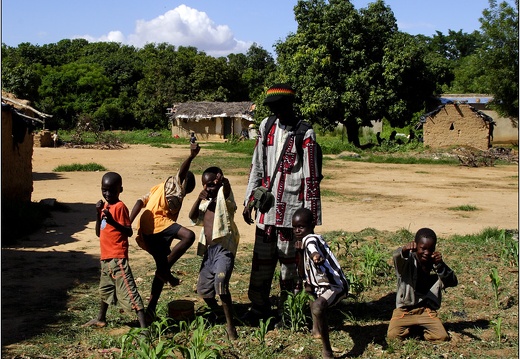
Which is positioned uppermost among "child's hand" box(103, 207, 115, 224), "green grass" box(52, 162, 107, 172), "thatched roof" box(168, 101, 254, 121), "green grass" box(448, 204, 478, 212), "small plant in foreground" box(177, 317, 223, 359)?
"thatched roof" box(168, 101, 254, 121)

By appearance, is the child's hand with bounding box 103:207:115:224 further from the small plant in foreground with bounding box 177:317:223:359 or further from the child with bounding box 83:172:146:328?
the small plant in foreground with bounding box 177:317:223:359

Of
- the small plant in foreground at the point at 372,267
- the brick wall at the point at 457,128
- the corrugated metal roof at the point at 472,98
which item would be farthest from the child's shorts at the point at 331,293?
the corrugated metal roof at the point at 472,98

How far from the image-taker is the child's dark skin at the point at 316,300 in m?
4.16

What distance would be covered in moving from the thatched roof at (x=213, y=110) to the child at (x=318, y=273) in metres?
38.9

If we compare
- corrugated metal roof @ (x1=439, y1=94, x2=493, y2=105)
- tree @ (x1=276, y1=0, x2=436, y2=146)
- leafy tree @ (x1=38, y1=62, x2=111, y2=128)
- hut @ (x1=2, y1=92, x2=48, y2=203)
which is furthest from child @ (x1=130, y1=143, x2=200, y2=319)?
leafy tree @ (x1=38, y1=62, x2=111, y2=128)

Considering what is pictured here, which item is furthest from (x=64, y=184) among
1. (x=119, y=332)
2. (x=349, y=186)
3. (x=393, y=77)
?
(x=393, y=77)

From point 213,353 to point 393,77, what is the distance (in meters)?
26.9

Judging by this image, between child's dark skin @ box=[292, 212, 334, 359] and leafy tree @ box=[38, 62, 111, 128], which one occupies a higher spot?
leafy tree @ box=[38, 62, 111, 128]

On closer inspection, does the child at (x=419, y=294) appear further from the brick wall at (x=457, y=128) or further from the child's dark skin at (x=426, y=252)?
the brick wall at (x=457, y=128)

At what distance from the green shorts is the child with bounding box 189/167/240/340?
0.50 m

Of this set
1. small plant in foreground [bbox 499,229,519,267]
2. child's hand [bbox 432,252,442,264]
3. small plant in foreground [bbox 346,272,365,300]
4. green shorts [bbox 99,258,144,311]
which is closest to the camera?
child's hand [bbox 432,252,442,264]

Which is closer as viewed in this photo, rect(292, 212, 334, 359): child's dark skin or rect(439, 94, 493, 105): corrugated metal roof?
rect(292, 212, 334, 359): child's dark skin

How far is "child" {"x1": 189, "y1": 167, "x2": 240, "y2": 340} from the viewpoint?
4.67 m

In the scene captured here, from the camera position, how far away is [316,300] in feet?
13.9
